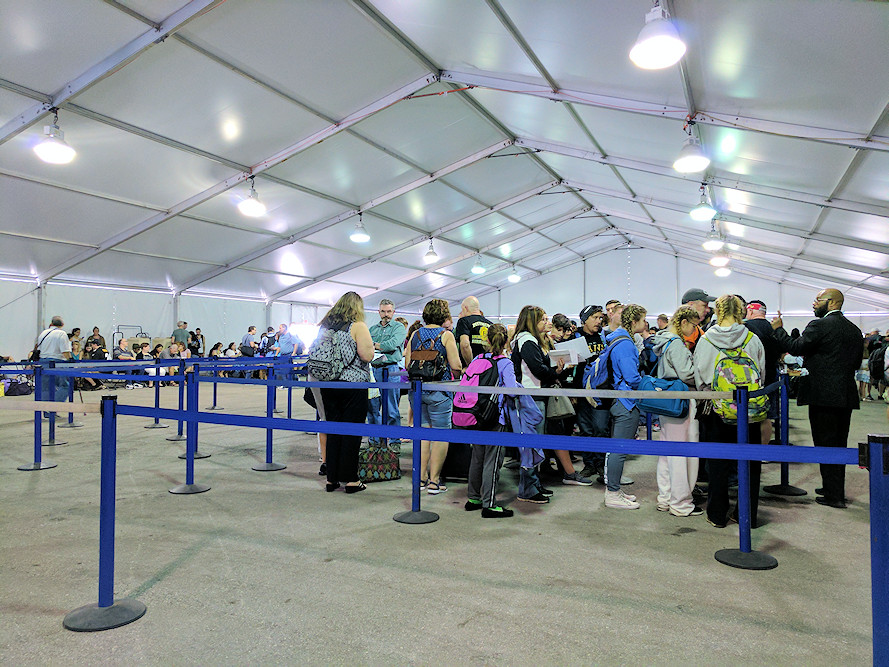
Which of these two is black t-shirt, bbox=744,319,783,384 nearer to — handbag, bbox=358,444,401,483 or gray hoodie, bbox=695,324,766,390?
gray hoodie, bbox=695,324,766,390

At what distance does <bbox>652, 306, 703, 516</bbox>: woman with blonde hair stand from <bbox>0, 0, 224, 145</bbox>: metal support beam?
254 inches

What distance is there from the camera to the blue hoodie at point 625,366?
458 centimetres

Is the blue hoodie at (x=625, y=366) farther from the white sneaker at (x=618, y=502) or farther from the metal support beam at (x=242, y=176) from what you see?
the metal support beam at (x=242, y=176)

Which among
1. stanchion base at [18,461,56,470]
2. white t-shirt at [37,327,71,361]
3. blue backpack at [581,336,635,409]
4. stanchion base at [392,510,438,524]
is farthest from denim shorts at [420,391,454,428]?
white t-shirt at [37,327,71,361]

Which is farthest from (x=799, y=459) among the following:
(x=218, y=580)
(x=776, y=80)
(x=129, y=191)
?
(x=129, y=191)

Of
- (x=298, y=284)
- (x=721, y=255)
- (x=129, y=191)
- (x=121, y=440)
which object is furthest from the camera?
(x=298, y=284)

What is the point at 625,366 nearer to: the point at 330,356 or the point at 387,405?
the point at 330,356

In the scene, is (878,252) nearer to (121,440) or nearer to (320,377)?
(320,377)

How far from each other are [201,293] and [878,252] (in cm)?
1962

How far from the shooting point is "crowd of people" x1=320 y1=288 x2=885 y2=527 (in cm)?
425

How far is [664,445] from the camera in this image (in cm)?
247

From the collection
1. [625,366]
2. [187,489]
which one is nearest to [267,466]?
[187,489]

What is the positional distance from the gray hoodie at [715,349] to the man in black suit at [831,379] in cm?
87

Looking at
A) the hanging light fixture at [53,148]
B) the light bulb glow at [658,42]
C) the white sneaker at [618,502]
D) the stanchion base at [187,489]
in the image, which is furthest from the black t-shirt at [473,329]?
the hanging light fixture at [53,148]
